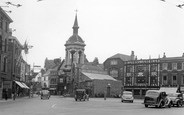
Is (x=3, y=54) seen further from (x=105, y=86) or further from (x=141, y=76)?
(x=141, y=76)

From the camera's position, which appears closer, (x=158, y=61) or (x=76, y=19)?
(x=158, y=61)

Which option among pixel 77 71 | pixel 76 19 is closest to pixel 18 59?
pixel 77 71

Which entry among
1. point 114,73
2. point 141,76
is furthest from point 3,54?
point 114,73

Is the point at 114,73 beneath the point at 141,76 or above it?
above

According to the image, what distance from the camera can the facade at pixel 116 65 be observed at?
8344 centimetres

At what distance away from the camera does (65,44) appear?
3637 inches

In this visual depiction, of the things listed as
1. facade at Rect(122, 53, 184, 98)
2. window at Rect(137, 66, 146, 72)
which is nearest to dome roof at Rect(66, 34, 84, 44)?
facade at Rect(122, 53, 184, 98)

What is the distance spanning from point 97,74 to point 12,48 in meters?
34.0

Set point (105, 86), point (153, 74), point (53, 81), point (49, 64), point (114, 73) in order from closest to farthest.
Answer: point (153, 74) → point (105, 86) → point (114, 73) → point (53, 81) → point (49, 64)

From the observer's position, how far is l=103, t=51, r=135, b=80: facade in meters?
83.4

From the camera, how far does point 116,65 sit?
278 feet

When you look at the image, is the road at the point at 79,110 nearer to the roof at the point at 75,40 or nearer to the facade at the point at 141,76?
the facade at the point at 141,76

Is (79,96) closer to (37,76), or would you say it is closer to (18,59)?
(18,59)

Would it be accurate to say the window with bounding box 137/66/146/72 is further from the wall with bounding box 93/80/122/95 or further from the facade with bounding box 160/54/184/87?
the wall with bounding box 93/80/122/95
